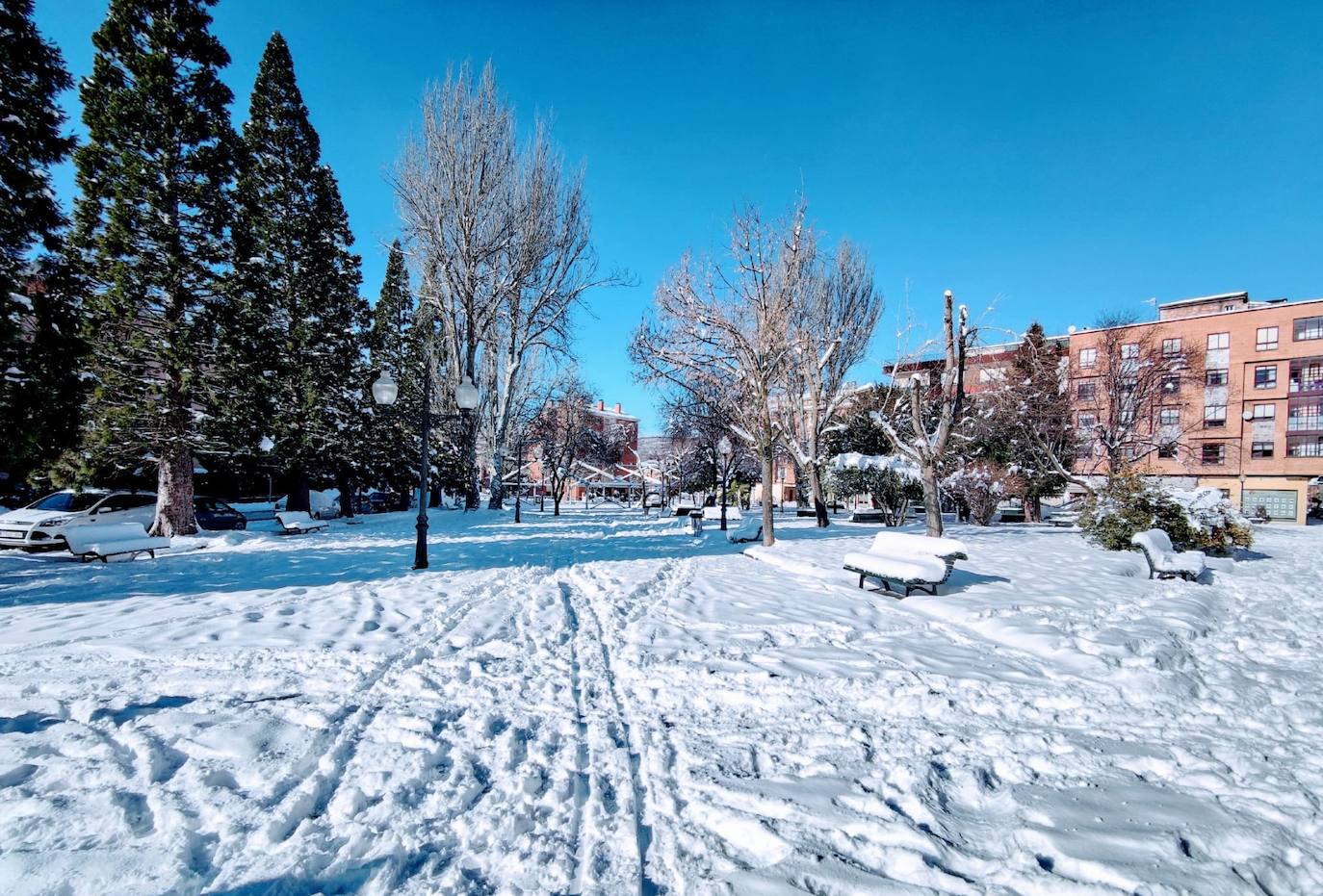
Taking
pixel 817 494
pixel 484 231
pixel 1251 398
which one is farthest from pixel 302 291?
pixel 1251 398

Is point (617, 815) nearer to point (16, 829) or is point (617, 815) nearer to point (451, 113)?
point (16, 829)

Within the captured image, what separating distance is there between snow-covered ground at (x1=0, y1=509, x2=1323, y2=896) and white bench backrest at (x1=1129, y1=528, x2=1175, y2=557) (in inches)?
85.8

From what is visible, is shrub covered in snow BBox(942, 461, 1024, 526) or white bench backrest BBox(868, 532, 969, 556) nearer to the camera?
white bench backrest BBox(868, 532, 969, 556)

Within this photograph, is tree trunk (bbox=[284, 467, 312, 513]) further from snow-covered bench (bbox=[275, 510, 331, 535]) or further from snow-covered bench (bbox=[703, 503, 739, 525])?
snow-covered bench (bbox=[703, 503, 739, 525])

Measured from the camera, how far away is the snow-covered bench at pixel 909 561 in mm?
6997

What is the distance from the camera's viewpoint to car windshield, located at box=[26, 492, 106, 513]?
44.6 ft

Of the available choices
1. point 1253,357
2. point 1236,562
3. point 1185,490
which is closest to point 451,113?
point 1185,490

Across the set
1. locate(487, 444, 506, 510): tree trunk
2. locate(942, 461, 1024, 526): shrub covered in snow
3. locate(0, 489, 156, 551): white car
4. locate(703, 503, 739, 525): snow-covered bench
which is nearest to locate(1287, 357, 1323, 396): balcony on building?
locate(942, 461, 1024, 526): shrub covered in snow

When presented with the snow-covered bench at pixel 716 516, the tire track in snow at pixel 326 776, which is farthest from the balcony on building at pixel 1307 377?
the tire track in snow at pixel 326 776

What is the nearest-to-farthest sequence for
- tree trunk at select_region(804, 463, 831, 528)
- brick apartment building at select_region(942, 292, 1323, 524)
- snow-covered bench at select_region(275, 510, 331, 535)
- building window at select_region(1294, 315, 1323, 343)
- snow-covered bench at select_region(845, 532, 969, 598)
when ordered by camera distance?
snow-covered bench at select_region(845, 532, 969, 598)
snow-covered bench at select_region(275, 510, 331, 535)
tree trunk at select_region(804, 463, 831, 528)
building window at select_region(1294, 315, 1323, 343)
brick apartment building at select_region(942, 292, 1323, 524)

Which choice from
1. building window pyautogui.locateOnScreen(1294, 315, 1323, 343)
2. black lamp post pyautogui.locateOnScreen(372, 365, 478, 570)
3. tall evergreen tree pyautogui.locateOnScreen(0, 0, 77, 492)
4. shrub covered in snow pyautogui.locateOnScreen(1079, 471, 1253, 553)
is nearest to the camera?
tall evergreen tree pyautogui.locateOnScreen(0, 0, 77, 492)

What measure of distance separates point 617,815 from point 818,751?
1.30 metres

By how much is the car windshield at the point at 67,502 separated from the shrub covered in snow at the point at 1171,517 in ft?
79.1

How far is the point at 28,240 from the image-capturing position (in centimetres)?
916
